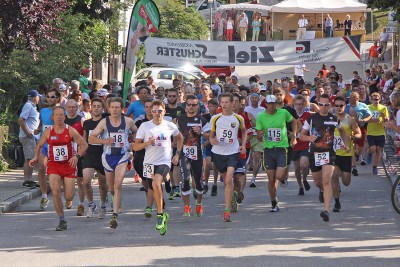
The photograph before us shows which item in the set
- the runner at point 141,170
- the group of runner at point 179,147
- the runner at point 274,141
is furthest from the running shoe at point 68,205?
the runner at point 274,141

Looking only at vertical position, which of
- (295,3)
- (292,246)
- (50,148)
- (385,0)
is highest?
(295,3)

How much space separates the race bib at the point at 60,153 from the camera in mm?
13766

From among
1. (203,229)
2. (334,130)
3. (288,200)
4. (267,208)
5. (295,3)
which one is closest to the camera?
(203,229)

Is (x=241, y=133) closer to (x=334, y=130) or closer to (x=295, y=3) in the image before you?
(x=334, y=130)

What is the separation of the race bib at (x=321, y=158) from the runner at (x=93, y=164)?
310 centimetres

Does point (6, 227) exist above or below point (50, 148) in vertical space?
below

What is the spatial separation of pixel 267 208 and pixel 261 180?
449 centimetres

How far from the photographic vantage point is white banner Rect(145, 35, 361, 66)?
29.5m

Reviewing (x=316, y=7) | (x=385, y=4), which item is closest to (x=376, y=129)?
(x=385, y=4)

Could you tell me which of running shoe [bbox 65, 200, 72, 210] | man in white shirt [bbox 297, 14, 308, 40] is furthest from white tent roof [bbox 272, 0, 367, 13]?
running shoe [bbox 65, 200, 72, 210]

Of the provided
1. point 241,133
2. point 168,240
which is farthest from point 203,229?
point 241,133

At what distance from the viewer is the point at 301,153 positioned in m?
17.7

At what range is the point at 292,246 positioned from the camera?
12.0 meters

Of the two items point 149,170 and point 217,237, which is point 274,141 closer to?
point 149,170
